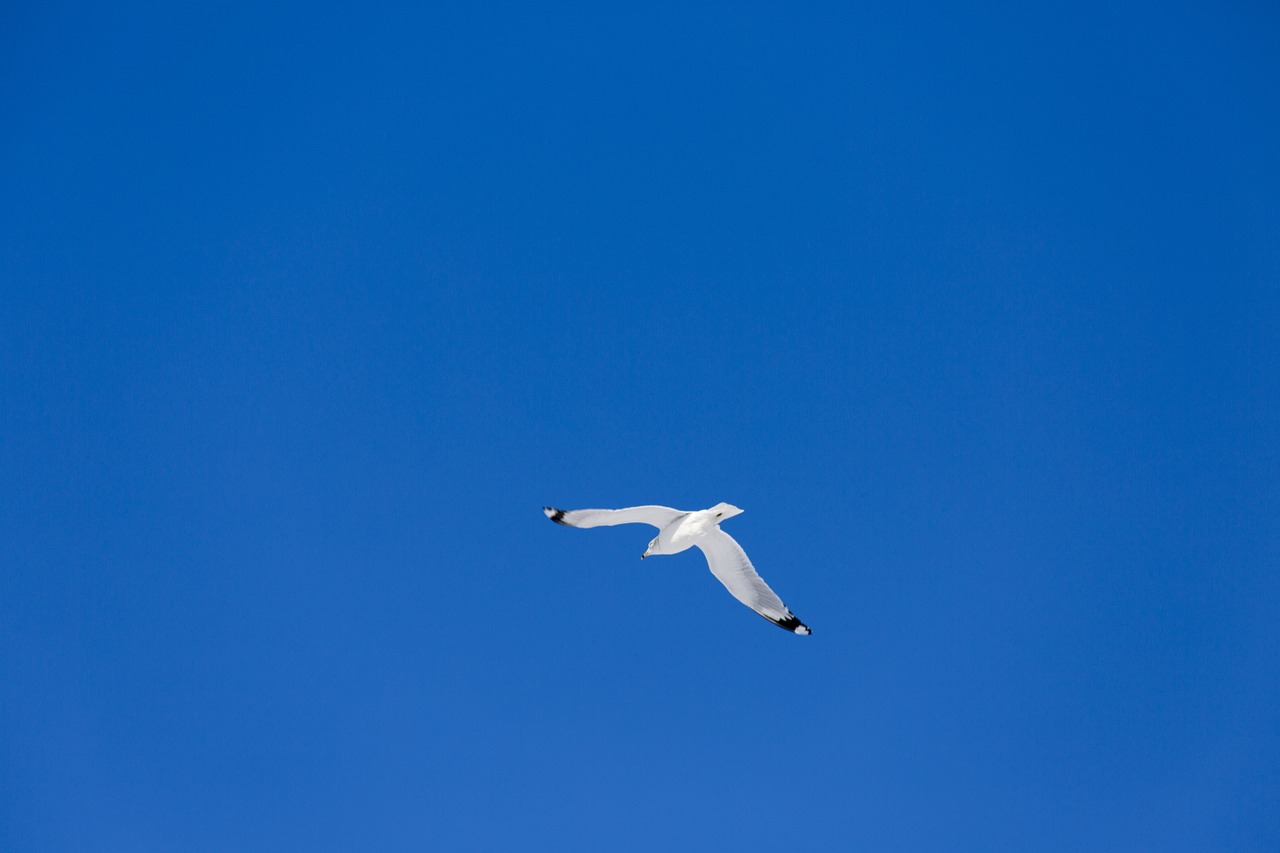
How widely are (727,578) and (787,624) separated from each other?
3.28 ft

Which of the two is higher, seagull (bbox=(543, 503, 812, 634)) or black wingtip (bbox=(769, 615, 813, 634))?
seagull (bbox=(543, 503, 812, 634))

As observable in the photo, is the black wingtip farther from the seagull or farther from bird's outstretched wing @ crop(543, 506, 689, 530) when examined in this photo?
bird's outstretched wing @ crop(543, 506, 689, 530)

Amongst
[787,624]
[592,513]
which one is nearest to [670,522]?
[592,513]

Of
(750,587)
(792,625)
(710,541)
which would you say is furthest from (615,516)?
(792,625)

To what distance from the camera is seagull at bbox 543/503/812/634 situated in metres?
11.6

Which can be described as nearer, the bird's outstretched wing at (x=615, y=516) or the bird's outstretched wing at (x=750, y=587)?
the bird's outstretched wing at (x=615, y=516)

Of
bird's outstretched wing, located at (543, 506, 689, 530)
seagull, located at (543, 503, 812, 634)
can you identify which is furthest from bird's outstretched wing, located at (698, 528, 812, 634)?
bird's outstretched wing, located at (543, 506, 689, 530)

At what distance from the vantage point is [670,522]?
39.0ft

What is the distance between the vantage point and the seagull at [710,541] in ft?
38.1

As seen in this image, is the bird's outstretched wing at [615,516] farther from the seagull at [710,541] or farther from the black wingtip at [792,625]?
the black wingtip at [792,625]

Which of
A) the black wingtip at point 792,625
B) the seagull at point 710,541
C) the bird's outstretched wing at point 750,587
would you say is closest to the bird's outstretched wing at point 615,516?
the seagull at point 710,541

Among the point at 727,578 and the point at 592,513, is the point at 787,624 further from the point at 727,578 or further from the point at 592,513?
the point at 592,513

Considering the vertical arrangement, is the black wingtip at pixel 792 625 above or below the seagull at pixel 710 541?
below

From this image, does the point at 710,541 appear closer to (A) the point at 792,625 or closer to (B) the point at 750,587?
(B) the point at 750,587
